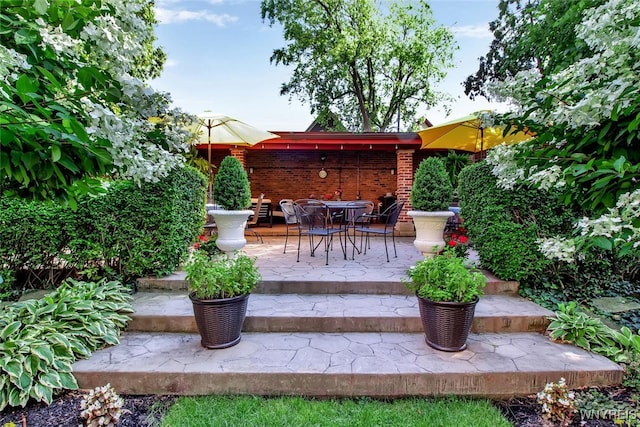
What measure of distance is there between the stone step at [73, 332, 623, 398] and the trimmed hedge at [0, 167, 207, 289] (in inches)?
48.6

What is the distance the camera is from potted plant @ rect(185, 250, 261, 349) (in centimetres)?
247

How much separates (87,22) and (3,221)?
10.3 ft

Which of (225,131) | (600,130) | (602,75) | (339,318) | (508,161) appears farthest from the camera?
(225,131)

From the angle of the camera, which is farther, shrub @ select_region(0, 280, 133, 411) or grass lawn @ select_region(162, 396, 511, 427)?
shrub @ select_region(0, 280, 133, 411)

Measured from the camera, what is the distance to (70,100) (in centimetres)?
118

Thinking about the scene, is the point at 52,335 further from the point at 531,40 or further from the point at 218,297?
the point at 531,40

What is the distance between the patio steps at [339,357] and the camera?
224 centimetres

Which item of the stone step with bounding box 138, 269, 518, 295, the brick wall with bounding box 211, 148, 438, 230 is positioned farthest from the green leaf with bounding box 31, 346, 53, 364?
the brick wall with bounding box 211, 148, 438, 230

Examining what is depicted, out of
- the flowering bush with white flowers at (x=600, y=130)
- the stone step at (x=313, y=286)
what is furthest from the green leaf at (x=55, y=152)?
the stone step at (x=313, y=286)

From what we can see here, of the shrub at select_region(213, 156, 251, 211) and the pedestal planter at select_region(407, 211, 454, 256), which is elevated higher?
the shrub at select_region(213, 156, 251, 211)

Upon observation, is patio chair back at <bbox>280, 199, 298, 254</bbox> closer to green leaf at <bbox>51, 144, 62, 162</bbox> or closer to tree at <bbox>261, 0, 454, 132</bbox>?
green leaf at <bbox>51, 144, 62, 162</bbox>

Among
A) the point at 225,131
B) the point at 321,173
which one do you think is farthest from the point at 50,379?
the point at 321,173

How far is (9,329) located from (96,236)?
1263 millimetres

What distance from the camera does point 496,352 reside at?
253 cm
